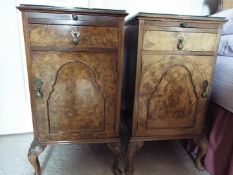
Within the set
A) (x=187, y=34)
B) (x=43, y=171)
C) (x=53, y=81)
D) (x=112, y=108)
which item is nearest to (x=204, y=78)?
(x=187, y=34)

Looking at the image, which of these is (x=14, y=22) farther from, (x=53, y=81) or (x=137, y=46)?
(x=137, y=46)

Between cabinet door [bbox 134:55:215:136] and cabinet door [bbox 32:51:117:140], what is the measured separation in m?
0.16

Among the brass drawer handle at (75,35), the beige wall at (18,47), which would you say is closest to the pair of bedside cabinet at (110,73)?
the brass drawer handle at (75,35)

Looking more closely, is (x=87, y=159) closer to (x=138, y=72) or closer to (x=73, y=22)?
(x=138, y=72)

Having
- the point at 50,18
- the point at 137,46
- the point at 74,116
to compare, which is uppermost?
the point at 50,18

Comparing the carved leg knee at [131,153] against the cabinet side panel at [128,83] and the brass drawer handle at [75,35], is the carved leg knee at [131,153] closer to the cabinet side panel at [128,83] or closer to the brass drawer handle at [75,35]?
the cabinet side panel at [128,83]

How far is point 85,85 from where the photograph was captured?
39.4 inches

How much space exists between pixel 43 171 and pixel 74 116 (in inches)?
17.7

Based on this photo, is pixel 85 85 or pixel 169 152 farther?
pixel 169 152

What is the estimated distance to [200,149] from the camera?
1246 millimetres

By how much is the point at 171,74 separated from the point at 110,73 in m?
0.31

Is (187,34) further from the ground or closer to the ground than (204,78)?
further from the ground

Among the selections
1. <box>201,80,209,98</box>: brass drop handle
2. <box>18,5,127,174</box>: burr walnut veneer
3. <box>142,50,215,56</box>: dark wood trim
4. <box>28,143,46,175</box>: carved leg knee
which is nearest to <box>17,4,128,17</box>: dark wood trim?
<box>18,5,127,174</box>: burr walnut veneer

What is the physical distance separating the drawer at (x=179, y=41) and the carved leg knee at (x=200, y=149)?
53 centimetres
